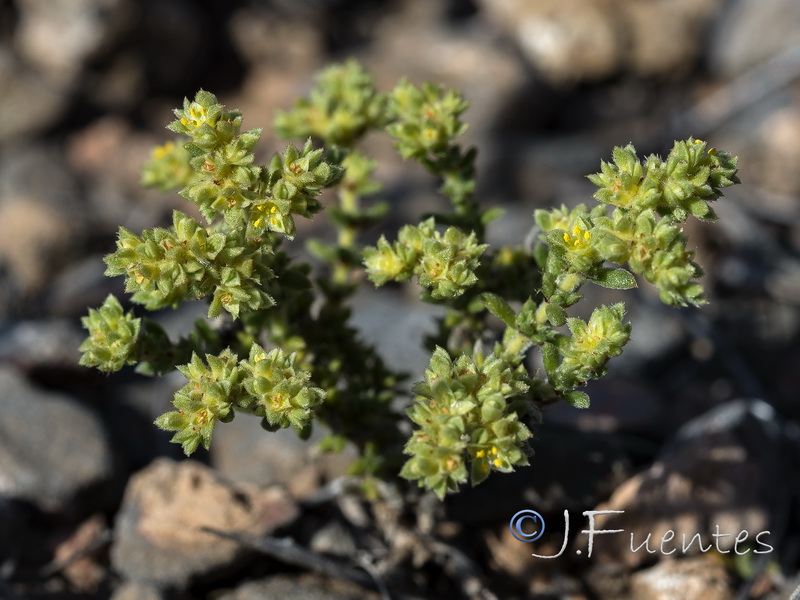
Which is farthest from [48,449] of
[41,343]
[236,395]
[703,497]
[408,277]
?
[703,497]

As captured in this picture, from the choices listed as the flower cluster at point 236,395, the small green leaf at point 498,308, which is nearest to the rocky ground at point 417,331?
the flower cluster at point 236,395

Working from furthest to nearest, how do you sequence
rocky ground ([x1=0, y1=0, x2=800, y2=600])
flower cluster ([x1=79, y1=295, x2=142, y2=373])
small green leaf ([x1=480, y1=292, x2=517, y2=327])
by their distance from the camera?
rocky ground ([x1=0, y1=0, x2=800, y2=600])
small green leaf ([x1=480, y1=292, x2=517, y2=327])
flower cluster ([x1=79, y1=295, x2=142, y2=373])

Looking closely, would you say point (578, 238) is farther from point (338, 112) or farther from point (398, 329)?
point (398, 329)

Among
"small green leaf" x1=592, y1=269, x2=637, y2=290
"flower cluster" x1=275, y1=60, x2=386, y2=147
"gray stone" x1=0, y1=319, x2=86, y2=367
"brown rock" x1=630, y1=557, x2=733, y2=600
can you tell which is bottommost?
"brown rock" x1=630, y1=557, x2=733, y2=600

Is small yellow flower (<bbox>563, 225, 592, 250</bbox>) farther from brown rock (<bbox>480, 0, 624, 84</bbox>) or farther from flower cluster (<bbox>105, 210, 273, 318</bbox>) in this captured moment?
brown rock (<bbox>480, 0, 624, 84</bbox>)

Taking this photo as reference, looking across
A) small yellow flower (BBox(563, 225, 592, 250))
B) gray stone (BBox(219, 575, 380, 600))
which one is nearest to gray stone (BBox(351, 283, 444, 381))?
gray stone (BBox(219, 575, 380, 600))

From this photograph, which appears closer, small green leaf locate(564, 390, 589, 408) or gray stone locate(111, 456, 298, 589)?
small green leaf locate(564, 390, 589, 408)
